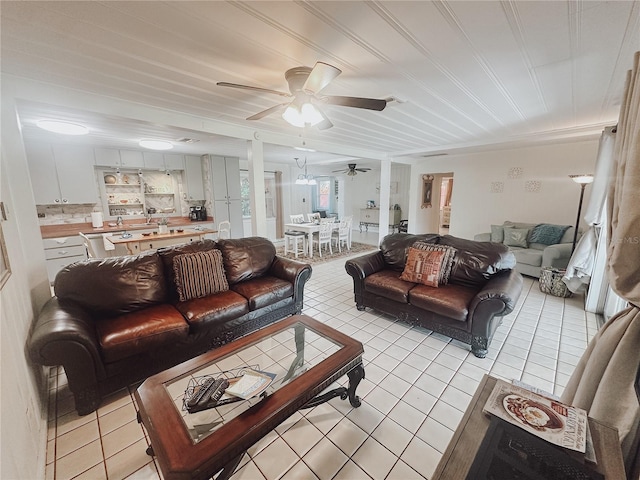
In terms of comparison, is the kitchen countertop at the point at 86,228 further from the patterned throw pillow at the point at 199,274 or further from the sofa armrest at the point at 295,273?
the sofa armrest at the point at 295,273

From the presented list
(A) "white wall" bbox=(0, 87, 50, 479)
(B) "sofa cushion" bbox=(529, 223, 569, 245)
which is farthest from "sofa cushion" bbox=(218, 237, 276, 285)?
(B) "sofa cushion" bbox=(529, 223, 569, 245)

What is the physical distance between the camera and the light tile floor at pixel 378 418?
4.71ft

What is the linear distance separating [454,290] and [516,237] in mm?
3070


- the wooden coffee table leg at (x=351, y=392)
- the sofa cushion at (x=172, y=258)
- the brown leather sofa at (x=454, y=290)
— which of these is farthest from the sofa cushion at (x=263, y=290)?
the wooden coffee table leg at (x=351, y=392)

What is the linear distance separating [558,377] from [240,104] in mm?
3772

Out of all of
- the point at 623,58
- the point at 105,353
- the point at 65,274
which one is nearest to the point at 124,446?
the point at 105,353

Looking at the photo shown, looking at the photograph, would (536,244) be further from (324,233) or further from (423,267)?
(324,233)

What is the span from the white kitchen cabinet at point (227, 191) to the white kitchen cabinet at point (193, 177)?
1.42 ft

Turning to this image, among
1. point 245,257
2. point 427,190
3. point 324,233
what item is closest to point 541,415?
point 245,257

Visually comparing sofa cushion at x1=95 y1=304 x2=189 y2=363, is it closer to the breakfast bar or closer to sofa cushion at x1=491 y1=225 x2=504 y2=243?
the breakfast bar

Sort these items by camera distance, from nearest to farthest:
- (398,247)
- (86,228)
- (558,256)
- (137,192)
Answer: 1. (398,247)
2. (558,256)
3. (86,228)
4. (137,192)

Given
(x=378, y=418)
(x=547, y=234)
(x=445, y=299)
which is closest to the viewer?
(x=378, y=418)

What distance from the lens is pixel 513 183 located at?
540cm

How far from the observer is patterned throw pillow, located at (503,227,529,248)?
4676 millimetres
